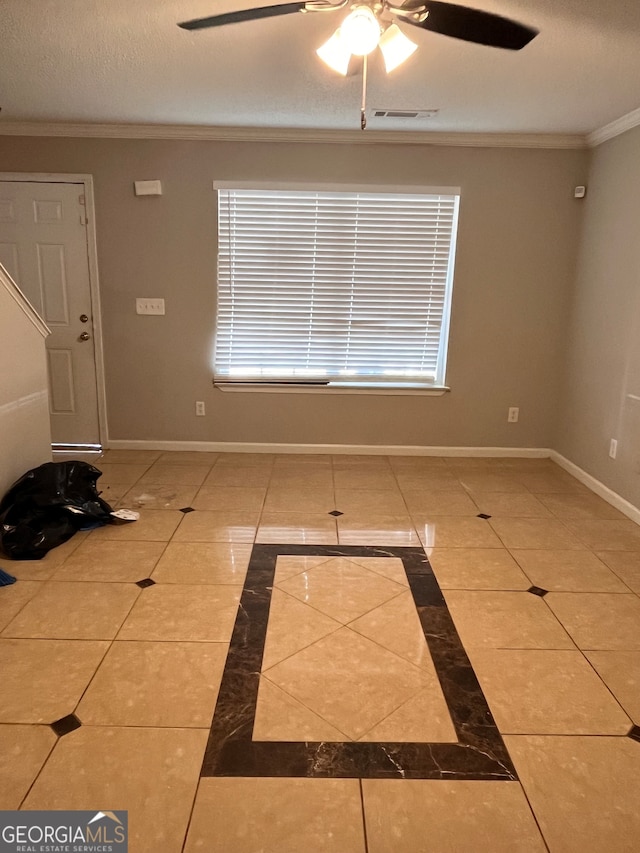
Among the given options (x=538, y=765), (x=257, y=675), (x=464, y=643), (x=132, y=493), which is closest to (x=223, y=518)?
(x=132, y=493)

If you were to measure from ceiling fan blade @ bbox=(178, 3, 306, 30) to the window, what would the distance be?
7.78ft

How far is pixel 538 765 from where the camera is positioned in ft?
5.49

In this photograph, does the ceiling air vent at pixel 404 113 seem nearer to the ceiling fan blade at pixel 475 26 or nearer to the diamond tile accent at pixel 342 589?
the ceiling fan blade at pixel 475 26

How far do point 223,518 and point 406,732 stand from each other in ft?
6.16

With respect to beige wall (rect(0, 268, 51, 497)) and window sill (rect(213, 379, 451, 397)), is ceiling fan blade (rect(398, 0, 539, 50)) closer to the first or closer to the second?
beige wall (rect(0, 268, 51, 497))

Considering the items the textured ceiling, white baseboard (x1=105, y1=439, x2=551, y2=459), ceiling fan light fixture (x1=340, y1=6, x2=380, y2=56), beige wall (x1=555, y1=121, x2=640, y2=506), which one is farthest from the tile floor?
the textured ceiling

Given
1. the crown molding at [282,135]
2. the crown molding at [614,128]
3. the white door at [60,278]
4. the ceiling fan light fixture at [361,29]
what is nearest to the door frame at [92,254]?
the white door at [60,278]

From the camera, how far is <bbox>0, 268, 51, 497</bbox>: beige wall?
3.04 meters

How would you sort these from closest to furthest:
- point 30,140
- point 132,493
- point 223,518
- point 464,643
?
1. point 464,643
2. point 223,518
3. point 132,493
4. point 30,140

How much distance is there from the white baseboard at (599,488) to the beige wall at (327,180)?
0.25 meters

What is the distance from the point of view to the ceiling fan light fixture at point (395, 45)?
2051 mm

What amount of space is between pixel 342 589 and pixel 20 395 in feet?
6.96

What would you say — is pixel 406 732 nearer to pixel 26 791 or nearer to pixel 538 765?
pixel 538 765

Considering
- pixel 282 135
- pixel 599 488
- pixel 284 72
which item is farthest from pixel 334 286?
pixel 599 488
